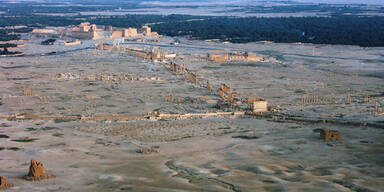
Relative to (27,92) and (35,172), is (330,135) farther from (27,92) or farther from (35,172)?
(27,92)

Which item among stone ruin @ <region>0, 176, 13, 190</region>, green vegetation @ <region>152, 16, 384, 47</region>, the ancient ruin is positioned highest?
stone ruin @ <region>0, 176, 13, 190</region>

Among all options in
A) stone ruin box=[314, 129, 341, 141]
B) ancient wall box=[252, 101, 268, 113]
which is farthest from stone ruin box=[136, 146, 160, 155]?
ancient wall box=[252, 101, 268, 113]

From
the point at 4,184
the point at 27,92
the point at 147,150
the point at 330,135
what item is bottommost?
the point at 27,92

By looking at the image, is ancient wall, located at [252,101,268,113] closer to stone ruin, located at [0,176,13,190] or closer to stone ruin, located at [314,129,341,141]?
stone ruin, located at [314,129,341,141]

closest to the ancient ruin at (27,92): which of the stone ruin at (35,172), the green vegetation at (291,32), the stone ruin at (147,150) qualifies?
the stone ruin at (147,150)

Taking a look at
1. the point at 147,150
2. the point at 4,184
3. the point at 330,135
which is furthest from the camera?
the point at 330,135

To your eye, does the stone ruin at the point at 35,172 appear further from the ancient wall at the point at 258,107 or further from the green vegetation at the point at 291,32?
the green vegetation at the point at 291,32

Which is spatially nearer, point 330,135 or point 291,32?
point 330,135

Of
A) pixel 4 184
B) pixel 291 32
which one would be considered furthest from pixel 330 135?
pixel 291 32

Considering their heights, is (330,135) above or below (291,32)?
above
